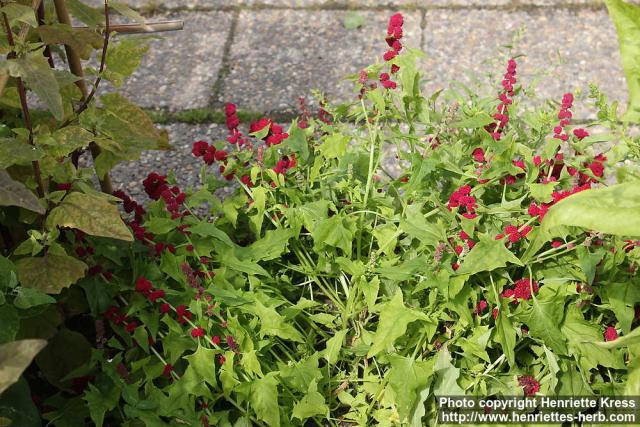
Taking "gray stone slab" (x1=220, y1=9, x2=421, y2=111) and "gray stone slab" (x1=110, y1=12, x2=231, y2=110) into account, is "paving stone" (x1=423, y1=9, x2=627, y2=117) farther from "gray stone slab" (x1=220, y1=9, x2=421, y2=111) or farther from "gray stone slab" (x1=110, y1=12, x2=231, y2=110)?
"gray stone slab" (x1=110, y1=12, x2=231, y2=110)

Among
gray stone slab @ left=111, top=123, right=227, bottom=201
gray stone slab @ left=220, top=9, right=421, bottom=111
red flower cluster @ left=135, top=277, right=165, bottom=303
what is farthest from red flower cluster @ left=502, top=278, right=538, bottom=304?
gray stone slab @ left=220, top=9, right=421, bottom=111

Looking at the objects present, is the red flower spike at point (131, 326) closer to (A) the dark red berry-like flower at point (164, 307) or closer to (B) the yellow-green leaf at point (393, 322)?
(A) the dark red berry-like flower at point (164, 307)

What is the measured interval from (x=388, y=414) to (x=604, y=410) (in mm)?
483

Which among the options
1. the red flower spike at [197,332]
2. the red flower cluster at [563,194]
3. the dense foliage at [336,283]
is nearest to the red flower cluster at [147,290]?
the dense foliage at [336,283]

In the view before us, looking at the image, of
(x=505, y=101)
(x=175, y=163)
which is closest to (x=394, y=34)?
(x=505, y=101)

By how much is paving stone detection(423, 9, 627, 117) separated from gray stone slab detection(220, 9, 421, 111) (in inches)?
5.9

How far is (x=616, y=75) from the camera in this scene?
3039 mm

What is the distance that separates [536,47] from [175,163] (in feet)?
5.07

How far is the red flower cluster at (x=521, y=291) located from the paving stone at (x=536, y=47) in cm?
131

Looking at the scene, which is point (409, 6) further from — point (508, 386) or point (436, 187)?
point (508, 386)

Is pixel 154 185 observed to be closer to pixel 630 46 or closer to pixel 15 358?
pixel 15 358

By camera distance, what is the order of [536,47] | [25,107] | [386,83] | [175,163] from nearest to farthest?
[25,107], [386,83], [175,163], [536,47]

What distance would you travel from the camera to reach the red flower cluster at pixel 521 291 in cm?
174

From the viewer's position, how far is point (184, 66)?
3.20m
